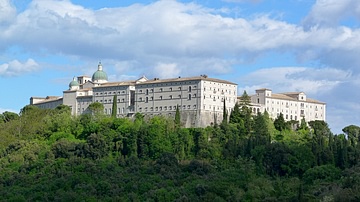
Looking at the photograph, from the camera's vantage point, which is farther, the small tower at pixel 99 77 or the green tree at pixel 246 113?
the small tower at pixel 99 77

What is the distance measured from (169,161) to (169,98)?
89.2 feet

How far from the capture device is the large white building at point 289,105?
327 ft

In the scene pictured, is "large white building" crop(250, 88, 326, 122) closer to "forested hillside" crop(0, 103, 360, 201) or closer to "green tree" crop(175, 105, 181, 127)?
"forested hillside" crop(0, 103, 360, 201)

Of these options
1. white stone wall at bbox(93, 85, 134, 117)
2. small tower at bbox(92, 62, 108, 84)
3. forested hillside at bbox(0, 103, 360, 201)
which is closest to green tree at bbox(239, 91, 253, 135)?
forested hillside at bbox(0, 103, 360, 201)

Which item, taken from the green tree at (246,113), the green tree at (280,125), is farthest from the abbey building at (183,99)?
the green tree at (280,125)

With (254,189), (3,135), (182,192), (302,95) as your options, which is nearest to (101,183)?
(182,192)

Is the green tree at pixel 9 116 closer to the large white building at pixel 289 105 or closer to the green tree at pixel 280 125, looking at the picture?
the large white building at pixel 289 105

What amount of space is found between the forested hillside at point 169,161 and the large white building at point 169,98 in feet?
14.4

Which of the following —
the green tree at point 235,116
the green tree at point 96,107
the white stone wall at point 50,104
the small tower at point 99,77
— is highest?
the small tower at point 99,77

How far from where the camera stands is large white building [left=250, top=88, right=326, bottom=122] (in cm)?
9956

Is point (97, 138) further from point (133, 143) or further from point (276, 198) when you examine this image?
point (276, 198)

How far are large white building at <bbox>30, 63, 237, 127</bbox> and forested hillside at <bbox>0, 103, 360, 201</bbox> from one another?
4391mm

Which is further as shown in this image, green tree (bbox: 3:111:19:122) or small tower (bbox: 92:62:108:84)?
small tower (bbox: 92:62:108:84)

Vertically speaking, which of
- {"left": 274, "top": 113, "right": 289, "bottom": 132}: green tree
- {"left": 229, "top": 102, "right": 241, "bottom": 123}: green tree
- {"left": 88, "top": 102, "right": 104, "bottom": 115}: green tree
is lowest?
{"left": 274, "top": 113, "right": 289, "bottom": 132}: green tree
